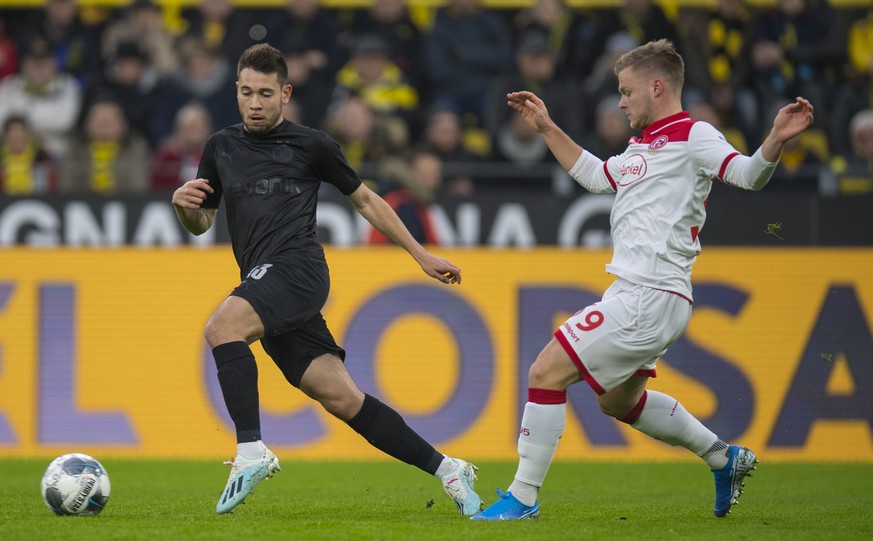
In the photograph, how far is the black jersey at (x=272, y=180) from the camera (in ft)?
21.3

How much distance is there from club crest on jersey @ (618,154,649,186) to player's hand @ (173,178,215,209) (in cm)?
204

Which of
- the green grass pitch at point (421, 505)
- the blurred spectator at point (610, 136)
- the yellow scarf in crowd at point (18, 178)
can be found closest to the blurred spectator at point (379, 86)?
the blurred spectator at point (610, 136)

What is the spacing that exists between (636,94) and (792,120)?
2.66ft

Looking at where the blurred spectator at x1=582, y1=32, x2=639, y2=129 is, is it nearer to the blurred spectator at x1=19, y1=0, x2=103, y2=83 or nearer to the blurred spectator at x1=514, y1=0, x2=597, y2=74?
the blurred spectator at x1=514, y1=0, x2=597, y2=74

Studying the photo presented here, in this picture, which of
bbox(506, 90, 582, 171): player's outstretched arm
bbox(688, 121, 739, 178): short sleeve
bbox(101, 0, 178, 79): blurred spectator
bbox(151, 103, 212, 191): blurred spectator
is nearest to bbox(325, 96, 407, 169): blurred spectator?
bbox(151, 103, 212, 191): blurred spectator

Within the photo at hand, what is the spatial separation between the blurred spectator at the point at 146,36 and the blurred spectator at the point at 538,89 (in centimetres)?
361

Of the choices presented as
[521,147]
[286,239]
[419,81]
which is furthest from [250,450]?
[419,81]

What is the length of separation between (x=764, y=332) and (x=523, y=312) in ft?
6.53

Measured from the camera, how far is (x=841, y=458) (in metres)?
10.4

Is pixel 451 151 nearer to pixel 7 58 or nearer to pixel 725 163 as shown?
pixel 7 58

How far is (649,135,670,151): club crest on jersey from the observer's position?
623 cm

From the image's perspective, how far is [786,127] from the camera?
582 centimetres

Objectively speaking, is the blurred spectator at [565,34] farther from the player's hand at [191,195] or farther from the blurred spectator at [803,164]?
the player's hand at [191,195]

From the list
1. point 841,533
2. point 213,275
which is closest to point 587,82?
point 213,275
